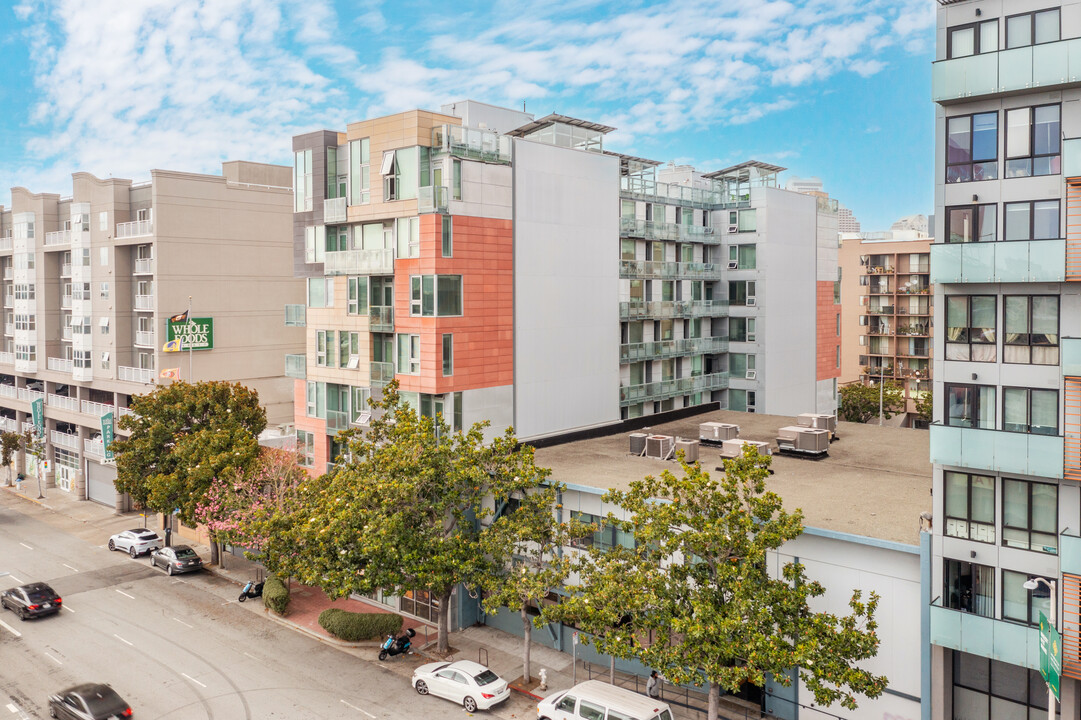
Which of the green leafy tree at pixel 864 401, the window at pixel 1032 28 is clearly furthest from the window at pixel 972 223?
the green leafy tree at pixel 864 401

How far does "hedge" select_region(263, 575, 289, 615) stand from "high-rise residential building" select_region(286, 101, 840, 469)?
757 cm

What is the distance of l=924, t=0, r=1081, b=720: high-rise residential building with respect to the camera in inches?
881

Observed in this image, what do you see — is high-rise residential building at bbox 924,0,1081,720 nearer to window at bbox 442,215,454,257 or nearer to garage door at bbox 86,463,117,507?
window at bbox 442,215,454,257

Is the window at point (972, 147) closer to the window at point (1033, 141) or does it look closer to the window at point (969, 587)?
the window at point (1033, 141)

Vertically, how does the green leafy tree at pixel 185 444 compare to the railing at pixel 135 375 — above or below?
below

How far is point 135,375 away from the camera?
60.0m

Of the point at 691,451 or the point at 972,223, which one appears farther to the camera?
the point at 691,451

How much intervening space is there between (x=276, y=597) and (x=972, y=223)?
3380 centimetres

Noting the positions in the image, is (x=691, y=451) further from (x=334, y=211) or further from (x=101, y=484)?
(x=101, y=484)

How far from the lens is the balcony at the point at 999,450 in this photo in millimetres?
22156

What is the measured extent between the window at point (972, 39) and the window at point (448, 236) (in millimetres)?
22349

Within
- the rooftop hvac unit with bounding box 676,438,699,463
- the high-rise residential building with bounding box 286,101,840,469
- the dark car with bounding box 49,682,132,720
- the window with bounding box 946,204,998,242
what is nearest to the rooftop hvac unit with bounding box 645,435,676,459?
the rooftop hvac unit with bounding box 676,438,699,463

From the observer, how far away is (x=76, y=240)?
213 ft

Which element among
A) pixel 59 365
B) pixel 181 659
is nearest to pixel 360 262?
pixel 181 659
